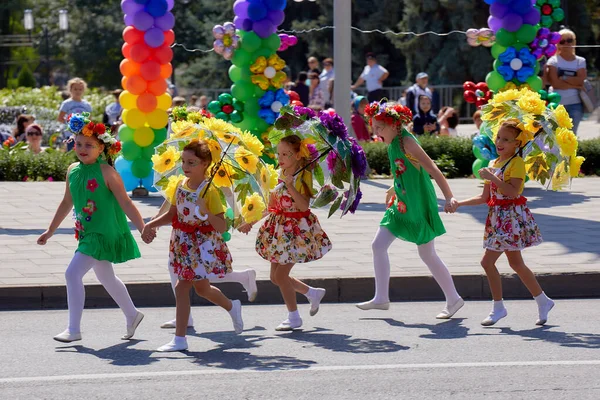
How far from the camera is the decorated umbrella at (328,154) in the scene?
7.81m

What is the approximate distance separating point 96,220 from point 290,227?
1.28 m

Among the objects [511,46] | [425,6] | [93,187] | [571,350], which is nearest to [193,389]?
[93,187]

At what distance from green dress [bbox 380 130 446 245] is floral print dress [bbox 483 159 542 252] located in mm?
433

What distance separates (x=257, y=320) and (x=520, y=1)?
25.0ft

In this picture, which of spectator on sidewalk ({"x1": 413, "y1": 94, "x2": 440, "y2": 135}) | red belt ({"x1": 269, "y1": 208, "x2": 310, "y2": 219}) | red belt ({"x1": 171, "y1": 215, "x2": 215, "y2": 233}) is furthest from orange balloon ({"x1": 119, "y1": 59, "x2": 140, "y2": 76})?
red belt ({"x1": 171, "y1": 215, "x2": 215, "y2": 233})

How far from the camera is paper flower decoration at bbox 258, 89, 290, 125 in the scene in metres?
15.4

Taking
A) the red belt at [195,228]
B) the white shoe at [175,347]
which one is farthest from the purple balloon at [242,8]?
the white shoe at [175,347]

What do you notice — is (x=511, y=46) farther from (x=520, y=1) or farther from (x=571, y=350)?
(x=571, y=350)

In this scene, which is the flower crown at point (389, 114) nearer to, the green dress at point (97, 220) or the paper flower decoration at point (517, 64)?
the green dress at point (97, 220)

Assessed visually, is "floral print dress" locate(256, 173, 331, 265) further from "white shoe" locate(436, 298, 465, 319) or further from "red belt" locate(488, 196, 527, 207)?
"red belt" locate(488, 196, 527, 207)

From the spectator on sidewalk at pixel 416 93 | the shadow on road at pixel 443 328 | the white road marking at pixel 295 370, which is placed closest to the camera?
the white road marking at pixel 295 370

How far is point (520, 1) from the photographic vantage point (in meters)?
14.4

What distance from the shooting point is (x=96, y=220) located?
24.5ft

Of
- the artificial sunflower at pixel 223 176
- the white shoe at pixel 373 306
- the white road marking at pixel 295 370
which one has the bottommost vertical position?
the white road marking at pixel 295 370
